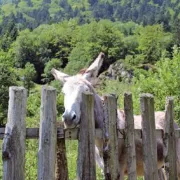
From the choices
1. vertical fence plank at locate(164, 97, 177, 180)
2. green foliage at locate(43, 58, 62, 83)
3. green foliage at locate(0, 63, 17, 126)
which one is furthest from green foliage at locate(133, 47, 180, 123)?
green foliage at locate(43, 58, 62, 83)

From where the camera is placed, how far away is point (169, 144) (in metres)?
5.25

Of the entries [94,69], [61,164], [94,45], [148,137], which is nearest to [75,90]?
[94,69]

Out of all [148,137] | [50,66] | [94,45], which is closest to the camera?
[148,137]

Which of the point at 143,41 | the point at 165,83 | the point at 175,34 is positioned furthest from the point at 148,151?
the point at 143,41

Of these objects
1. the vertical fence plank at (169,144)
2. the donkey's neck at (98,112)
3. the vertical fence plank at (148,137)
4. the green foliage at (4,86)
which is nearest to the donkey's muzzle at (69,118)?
the donkey's neck at (98,112)

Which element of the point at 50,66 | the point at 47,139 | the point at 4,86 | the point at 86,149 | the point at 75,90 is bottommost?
the point at 86,149

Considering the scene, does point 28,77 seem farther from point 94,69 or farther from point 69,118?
point 69,118

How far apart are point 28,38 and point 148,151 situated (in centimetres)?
10189

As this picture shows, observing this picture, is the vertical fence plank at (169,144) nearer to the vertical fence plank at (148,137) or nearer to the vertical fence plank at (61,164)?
the vertical fence plank at (148,137)

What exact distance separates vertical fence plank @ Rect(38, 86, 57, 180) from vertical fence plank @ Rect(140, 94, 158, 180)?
103 cm

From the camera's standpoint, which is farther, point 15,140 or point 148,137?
point 148,137

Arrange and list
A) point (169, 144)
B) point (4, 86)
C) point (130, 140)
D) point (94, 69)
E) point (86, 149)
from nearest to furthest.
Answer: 1. point (86, 149)
2. point (130, 140)
3. point (169, 144)
4. point (94, 69)
5. point (4, 86)

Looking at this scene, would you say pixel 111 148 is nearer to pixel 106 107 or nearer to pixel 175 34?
pixel 106 107

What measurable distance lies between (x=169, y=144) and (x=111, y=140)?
807mm
